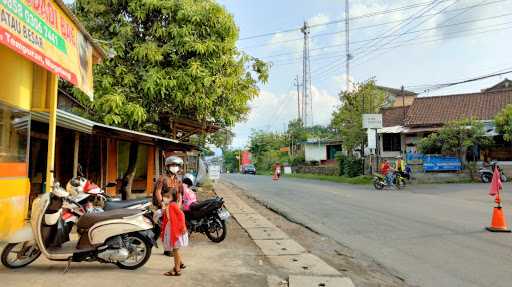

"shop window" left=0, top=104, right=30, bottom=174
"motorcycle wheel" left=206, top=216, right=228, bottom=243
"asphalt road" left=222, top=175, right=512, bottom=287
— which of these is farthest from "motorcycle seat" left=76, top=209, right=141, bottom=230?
"asphalt road" left=222, top=175, right=512, bottom=287

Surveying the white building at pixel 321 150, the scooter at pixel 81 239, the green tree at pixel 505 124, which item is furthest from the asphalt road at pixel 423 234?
the white building at pixel 321 150

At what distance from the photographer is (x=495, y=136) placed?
1078 inches

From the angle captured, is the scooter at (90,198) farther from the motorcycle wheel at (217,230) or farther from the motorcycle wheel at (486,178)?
the motorcycle wheel at (486,178)

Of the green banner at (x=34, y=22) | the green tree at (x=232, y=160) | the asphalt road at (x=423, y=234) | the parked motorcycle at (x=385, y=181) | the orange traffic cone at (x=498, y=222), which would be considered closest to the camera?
the green banner at (x=34, y=22)

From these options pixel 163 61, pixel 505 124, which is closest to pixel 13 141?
pixel 163 61

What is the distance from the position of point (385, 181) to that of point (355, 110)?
39.2ft

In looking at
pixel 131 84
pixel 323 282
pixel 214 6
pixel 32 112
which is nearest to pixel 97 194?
pixel 32 112

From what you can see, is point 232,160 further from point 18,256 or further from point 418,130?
point 18,256

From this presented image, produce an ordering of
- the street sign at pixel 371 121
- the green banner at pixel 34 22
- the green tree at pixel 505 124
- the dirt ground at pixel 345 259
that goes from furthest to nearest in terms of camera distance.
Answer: the street sign at pixel 371 121 → the green tree at pixel 505 124 → the dirt ground at pixel 345 259 → the green banner at pixel 34 22

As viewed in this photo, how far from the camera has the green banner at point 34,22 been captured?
17.7 feet

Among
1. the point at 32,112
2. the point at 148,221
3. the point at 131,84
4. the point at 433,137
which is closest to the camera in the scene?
the point at 148,221

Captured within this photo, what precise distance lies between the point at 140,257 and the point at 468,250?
5.53 m

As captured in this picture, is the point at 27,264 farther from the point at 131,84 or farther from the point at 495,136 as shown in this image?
the point at 495,136

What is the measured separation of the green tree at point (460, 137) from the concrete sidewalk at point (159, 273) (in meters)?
21.4
